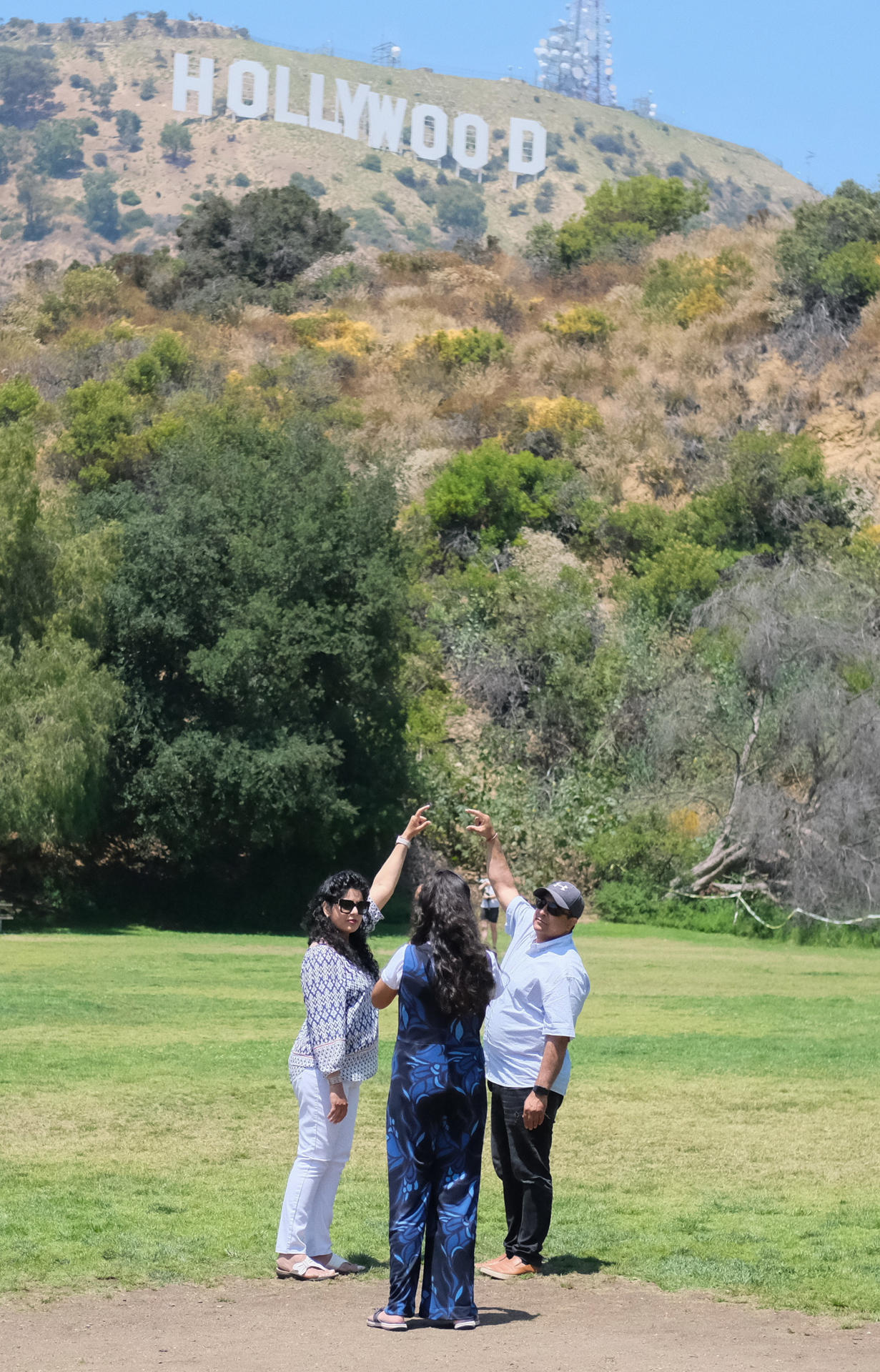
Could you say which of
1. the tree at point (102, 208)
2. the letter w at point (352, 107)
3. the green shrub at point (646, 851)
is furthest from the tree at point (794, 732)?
the letter w at point (352, 107)

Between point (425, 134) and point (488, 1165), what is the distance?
179 m

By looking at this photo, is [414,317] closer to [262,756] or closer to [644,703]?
[644,703]

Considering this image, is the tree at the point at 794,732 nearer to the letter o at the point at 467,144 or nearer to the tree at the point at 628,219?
the tree at the point at 628,219

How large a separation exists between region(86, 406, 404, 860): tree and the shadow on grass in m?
21.6

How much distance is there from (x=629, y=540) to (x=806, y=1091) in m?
35.3

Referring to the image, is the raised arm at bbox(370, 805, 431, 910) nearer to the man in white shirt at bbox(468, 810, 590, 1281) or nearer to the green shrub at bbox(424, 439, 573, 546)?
the man in white shirt at bbox(468, 810, 590, 1281)

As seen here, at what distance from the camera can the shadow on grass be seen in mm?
7305

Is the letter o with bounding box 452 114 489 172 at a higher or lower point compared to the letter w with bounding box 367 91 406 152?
higher

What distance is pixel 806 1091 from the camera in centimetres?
1263

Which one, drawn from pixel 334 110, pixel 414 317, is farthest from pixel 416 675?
pixel 334 110

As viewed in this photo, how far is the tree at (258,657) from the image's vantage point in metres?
29.4

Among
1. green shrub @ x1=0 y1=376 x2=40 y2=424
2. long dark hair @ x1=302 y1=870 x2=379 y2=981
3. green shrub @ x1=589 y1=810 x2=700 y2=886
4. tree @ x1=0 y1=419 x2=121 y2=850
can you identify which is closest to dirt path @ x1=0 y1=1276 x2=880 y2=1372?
long dark hair @ x1=302 y1=870 x2=379 y2=981

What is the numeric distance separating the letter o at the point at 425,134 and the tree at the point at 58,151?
36015 mm

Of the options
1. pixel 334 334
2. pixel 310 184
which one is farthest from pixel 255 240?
pixel 310 184
